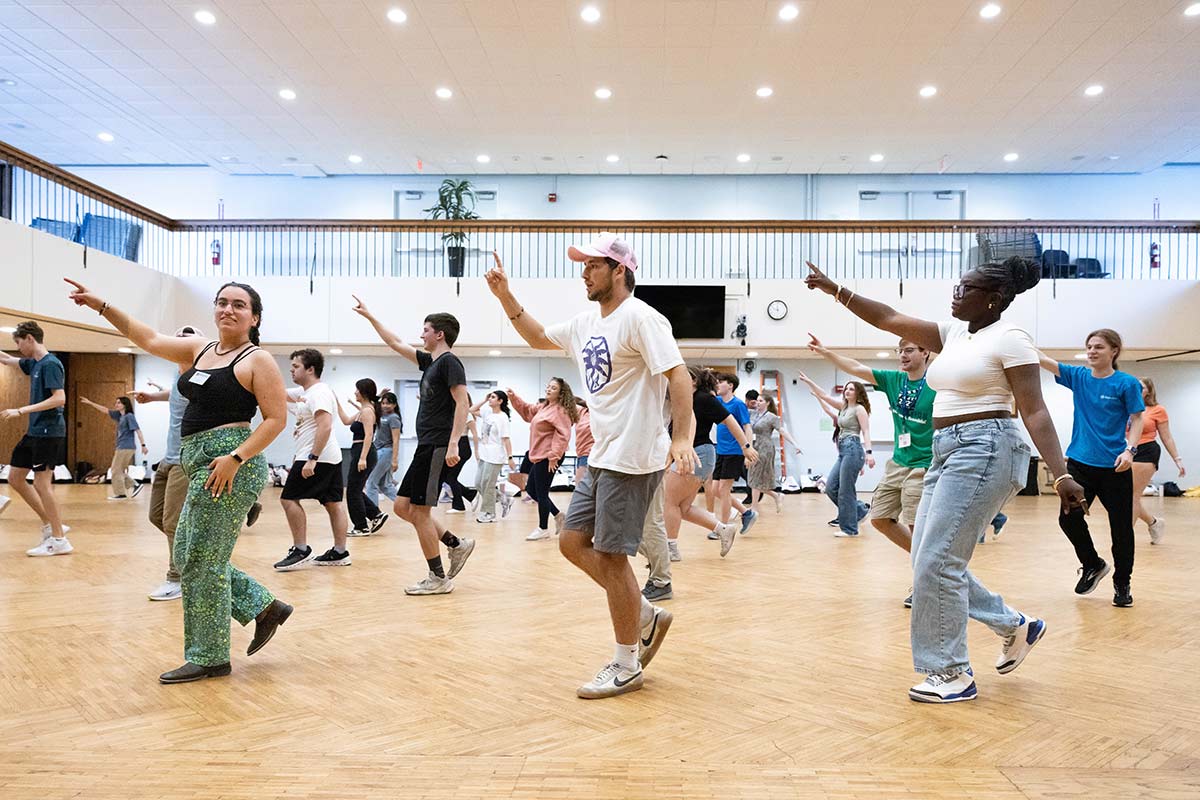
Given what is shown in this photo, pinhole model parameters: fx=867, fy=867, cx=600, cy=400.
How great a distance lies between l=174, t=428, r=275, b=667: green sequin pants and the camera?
3109 mm

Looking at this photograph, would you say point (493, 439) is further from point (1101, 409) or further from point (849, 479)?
point (1101, 409)

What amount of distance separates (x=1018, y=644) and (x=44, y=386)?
6510 millimetres

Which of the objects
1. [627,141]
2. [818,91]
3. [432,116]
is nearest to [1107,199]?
[818,91]

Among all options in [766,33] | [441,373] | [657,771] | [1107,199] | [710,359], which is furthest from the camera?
[1107,199]

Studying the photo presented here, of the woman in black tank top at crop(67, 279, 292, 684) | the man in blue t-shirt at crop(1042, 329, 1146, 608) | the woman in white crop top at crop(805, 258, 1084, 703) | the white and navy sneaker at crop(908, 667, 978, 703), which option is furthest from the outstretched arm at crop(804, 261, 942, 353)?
the woman in black tank top at crop(67, 279, 292, 684)

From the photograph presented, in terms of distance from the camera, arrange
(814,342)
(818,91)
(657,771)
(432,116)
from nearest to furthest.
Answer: (657,771), (814,342), (818,91), (432,116)

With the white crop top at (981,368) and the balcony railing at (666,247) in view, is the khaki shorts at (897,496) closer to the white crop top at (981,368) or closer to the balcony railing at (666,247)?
the white crop top at (981,368)

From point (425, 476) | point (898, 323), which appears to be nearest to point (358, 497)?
point (425, 476)

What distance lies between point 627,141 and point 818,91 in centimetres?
382

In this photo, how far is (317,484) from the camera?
607 cm

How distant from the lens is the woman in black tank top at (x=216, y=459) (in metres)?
3.11

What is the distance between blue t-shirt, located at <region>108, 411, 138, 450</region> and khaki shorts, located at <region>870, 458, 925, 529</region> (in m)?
11.4

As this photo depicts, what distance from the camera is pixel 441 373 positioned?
4.89 metres

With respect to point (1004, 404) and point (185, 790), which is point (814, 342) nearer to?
point (1004, 404)
